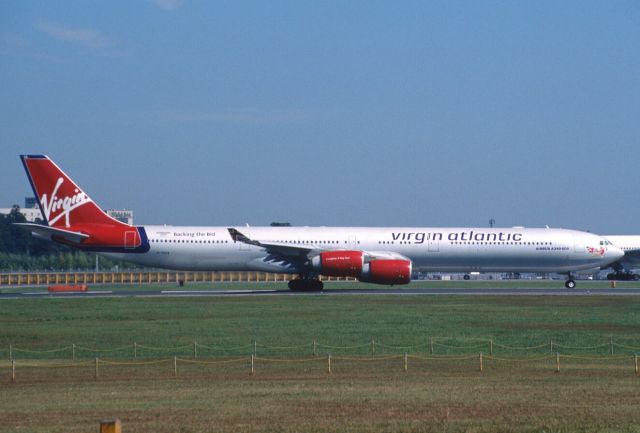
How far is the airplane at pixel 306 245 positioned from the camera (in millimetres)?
64500

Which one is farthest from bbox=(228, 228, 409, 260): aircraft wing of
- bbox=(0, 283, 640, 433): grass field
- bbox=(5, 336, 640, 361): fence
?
bbox=(5, 336, 640, 361): fence

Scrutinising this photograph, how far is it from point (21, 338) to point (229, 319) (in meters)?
10.7

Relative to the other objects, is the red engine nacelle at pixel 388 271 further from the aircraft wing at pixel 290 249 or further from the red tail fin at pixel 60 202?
the red tail fin at pixel 60 202

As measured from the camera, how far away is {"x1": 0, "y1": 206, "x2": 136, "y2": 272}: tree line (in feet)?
456

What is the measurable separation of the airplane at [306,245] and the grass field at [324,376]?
9016mm

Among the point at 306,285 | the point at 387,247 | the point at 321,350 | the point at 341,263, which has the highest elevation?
the point at 387,247

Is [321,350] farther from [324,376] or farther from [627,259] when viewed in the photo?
[627,259]

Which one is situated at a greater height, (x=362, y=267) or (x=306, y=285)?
(x=362, y=267)

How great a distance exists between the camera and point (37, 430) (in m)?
19.3

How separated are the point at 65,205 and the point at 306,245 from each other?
53.5 ft

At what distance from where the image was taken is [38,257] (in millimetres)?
157500

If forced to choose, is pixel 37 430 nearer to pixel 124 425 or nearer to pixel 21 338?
pixel 124 425

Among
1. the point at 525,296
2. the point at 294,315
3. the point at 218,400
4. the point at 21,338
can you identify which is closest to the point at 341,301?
the point at 294,315

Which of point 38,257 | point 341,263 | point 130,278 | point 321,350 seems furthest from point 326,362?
point 38,257
